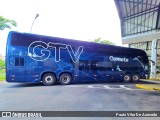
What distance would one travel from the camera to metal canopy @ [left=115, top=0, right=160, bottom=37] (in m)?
28.4

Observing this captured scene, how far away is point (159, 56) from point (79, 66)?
24873 mm

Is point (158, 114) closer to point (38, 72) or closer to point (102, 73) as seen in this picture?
point (38, 72)

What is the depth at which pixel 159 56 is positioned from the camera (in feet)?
112

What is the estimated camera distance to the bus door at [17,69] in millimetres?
11836

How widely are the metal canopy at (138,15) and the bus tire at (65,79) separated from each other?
19.9 meters

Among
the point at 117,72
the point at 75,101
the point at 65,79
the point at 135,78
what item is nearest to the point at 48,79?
the point at 65,79

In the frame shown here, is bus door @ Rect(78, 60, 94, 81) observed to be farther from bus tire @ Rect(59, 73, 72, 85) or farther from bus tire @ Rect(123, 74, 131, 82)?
bus tire @ Rect(123, 74, 131, 82)

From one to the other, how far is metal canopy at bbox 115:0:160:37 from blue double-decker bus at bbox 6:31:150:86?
1380cm

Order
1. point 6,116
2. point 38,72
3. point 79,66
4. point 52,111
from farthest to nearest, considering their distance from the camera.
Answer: point 79,66
point 38,72
point 52,111
point 6,116

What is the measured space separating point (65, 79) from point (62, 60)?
158 cm

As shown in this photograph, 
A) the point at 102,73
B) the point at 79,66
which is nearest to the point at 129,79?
the point at 102,73

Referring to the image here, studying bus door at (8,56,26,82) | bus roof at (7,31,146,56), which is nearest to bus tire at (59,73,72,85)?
bus roof at (7,31,146,56)

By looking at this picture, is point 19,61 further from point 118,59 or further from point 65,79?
point 118,59

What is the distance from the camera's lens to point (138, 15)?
1268 inches
